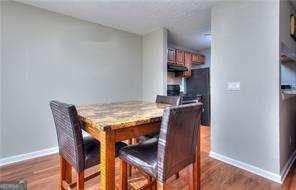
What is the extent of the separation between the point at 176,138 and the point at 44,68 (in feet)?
7.96

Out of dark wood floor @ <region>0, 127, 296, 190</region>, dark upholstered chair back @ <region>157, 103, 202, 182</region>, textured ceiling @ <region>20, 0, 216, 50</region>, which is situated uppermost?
textured ceiling @ <region>20, 0, 216, 50</region>

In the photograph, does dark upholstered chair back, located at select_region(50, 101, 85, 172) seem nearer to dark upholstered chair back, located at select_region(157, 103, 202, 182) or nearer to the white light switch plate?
dark upholstered chair back, located at select_region(157, 103, 202, 182)

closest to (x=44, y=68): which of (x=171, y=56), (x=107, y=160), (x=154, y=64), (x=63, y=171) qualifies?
(x=63, y=171)

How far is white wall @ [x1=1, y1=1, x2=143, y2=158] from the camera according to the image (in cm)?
236

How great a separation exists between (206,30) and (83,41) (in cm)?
244

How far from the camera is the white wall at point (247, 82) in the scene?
1.92m

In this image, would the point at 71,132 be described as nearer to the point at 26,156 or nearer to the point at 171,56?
the point at 26,156

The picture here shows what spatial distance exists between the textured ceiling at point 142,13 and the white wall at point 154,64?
8.8 inches

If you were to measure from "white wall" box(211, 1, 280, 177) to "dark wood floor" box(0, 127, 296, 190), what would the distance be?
18 cm

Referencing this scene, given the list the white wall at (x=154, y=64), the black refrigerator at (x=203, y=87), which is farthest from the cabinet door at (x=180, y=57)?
the white wall at (x=154, y=64)

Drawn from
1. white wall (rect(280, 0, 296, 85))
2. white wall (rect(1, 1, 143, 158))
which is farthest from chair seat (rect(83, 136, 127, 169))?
white wall (rect(280, 0, 296, 85))

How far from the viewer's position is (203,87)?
181 inches

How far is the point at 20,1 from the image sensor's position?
2385mm

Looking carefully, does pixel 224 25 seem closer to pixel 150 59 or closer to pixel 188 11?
pixel 188 11
